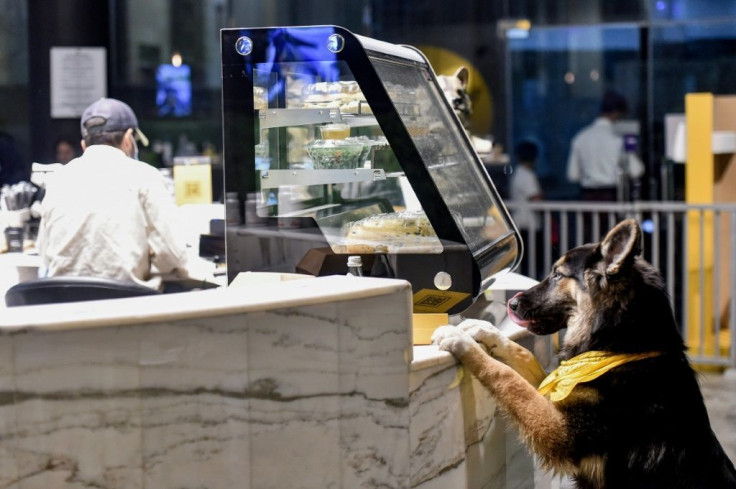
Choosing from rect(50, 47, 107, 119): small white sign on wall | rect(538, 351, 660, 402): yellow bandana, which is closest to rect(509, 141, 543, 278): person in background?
rect(50, 47, 107, 119): small white sign on wall

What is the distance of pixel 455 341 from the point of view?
2.81 metres

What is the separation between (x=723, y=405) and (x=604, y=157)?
407 cm

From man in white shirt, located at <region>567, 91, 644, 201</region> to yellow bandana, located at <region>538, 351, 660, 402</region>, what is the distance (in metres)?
7.42

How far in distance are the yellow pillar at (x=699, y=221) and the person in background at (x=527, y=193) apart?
1.25 metres

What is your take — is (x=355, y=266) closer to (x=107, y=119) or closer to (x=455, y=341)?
(x=455, y=341)

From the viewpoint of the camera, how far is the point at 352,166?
324 cm

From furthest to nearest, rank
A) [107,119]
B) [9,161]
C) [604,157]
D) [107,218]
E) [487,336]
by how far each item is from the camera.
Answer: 1. [604,157]
2. [9,161]
3. [107,119]
4. [107,218]
5. [487,336]

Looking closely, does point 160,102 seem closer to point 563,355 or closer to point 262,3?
point 262,3

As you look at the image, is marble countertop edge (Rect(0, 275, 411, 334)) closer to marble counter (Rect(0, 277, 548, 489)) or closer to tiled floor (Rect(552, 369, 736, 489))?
marble counter (Rect(0, 277, 548, 489))

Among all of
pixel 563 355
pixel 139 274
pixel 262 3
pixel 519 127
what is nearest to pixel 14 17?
pixel 262 3

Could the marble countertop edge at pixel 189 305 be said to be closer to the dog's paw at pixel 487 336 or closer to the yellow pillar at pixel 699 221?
the dog's paw at pixel 487 336

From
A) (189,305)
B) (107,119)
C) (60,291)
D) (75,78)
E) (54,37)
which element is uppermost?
(54,37)

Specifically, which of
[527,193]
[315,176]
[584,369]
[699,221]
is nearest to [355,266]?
[315,176]

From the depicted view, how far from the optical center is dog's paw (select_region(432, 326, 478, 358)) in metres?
2.80
